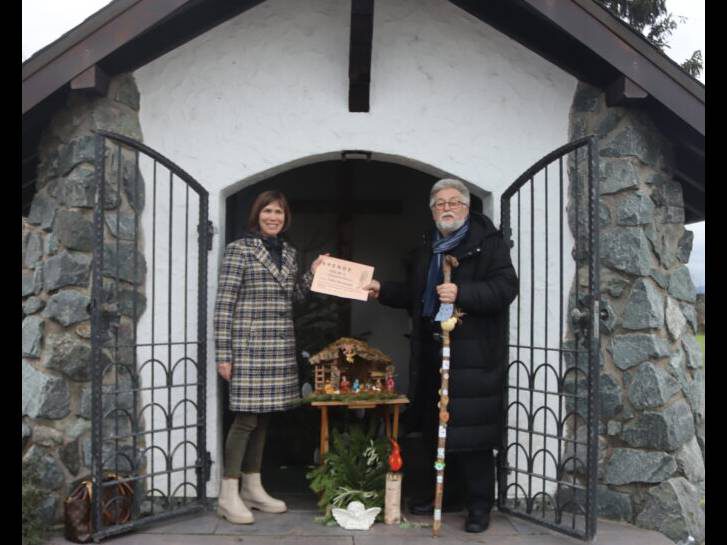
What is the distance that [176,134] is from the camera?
14.0 ft

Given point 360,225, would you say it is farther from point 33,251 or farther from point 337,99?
point 33,251

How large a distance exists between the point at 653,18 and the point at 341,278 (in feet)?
20.6

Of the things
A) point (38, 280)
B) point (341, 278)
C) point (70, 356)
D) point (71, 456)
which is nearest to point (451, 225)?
point (341, 278)

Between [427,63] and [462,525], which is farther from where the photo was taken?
[427,63]

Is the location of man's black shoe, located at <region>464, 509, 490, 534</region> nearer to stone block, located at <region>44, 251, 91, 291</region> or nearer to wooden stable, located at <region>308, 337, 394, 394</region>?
wooden stable, located at <region>308, 337, 394, 394</region>

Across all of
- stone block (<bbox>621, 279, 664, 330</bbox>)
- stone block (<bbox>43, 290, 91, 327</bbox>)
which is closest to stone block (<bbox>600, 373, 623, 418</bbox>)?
stone block (<bbox>621, 279, 664, 330</bbox>)

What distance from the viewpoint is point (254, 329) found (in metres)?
3.97

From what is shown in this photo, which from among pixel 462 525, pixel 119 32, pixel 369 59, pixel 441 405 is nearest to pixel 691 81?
pixel 369 59

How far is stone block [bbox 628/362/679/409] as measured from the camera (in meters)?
3.97

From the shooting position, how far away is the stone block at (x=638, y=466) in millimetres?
3977

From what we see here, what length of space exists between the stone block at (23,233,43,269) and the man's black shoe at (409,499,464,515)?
100 inches

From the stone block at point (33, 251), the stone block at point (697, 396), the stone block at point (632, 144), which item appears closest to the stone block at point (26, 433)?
the stone block at point (33, 251)

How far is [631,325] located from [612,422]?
551 millimetres
